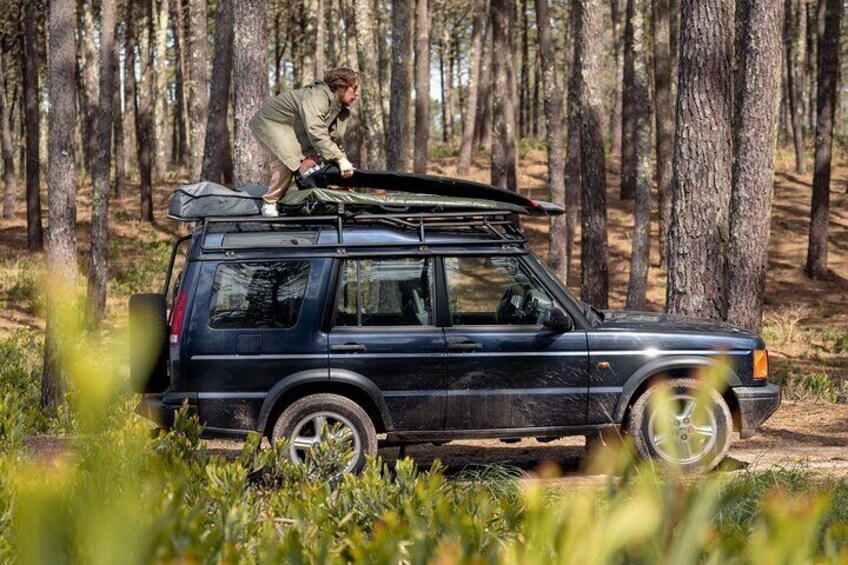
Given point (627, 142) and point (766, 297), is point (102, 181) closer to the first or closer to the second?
point (766, 297)

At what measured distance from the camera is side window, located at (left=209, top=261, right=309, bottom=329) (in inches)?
323

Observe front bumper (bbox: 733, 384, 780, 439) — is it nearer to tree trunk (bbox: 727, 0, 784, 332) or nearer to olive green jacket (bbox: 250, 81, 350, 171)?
olive green jacket (bbox: 250, 81, 350, 171)

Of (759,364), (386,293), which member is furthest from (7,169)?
(759,364)

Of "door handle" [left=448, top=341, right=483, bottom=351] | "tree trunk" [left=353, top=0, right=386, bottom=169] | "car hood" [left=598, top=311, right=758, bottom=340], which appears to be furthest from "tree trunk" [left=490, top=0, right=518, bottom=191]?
"door handle" [left=448, top=341, right=483, bottom=351]

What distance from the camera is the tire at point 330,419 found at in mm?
8125

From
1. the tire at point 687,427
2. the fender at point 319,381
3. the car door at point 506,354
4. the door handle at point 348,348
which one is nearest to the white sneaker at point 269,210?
the door handle at point 348,348

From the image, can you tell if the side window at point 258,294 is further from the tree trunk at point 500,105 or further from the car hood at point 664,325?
the tree trunk at point 500,105

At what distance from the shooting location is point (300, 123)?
9.56m

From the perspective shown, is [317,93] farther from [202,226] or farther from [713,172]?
[713,172]

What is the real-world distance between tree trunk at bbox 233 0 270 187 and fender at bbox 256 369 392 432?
6024mm

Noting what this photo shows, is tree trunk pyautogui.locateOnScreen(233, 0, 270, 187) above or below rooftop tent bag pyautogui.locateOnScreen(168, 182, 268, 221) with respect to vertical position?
above

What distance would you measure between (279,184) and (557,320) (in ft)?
8.08

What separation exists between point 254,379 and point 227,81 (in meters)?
16.9

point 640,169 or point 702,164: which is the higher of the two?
point 640,169
